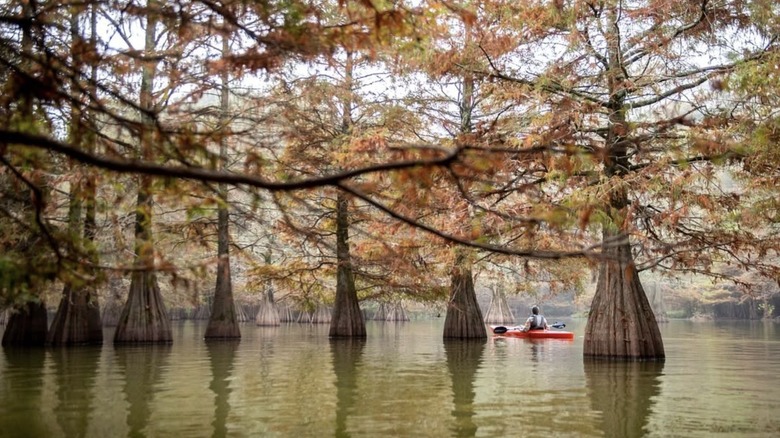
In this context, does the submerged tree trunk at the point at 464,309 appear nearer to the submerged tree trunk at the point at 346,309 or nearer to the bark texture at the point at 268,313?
the submerged tree trunk at the point at 346,309

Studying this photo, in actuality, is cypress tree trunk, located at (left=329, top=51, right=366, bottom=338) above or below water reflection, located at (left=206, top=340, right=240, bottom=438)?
above

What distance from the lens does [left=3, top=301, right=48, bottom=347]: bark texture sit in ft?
47.3

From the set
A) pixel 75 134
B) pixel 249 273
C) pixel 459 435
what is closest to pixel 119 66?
pixel 75 134

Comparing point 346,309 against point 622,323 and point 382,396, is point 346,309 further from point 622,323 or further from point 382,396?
point 382,396

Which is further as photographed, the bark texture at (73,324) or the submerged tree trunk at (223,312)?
the submerged tree trunk at (223,312)

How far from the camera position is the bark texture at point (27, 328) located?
47.3 feet

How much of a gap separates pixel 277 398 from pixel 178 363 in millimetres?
4580

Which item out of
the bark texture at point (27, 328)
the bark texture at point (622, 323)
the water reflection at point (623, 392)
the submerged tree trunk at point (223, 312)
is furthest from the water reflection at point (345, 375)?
the bark texture at point (27, 328)

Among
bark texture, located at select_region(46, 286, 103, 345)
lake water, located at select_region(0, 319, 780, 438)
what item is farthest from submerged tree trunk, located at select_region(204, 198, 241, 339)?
lake water, located at select_region(0, 319, 780, 438)

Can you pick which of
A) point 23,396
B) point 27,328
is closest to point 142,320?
point 27,328

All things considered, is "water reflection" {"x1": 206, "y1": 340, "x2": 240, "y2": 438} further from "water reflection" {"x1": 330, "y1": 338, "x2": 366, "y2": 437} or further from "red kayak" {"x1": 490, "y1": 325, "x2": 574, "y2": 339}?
"red kayak" {"x1": 490, "y1": 325, "x2": 574, "y2": 339}

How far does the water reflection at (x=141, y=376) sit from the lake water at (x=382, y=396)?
0.08 ft

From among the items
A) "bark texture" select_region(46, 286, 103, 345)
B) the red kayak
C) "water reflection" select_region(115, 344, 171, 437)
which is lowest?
the red kayak

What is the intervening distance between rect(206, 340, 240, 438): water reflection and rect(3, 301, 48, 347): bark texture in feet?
11.5
